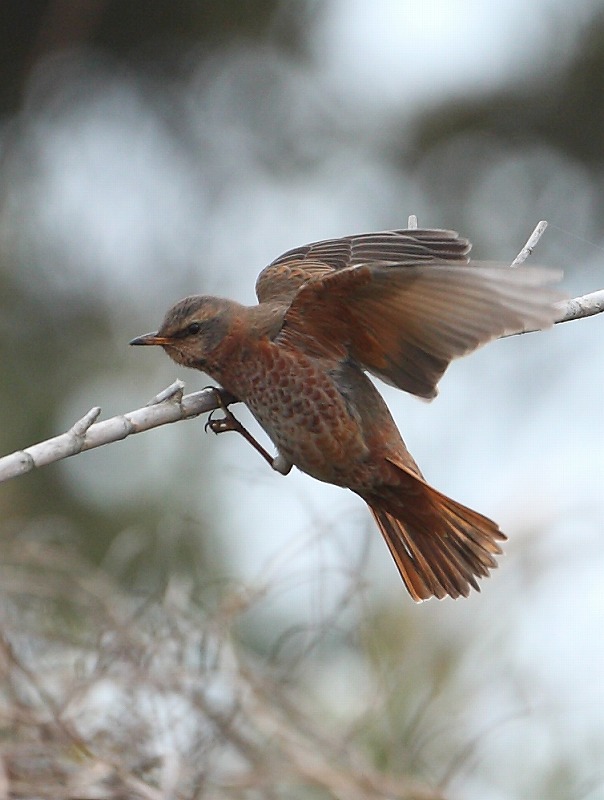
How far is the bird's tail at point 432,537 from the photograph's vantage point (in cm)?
411

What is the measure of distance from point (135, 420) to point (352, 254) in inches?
68.6

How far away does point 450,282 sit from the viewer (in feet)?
11.8

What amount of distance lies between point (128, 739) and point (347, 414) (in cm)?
123

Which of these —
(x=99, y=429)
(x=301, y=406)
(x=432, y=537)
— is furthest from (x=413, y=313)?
(x=99, y=429)

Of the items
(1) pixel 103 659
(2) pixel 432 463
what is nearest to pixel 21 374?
(2) pixel 432 463

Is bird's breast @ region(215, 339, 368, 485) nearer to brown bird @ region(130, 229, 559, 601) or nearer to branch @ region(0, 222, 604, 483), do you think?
brown bird @ region(130, 229, 559, 601)

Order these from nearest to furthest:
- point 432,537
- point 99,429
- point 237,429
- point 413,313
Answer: point 99,429
point 413,313
point 237,429
point 432,537

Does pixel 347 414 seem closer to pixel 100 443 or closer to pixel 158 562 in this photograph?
pixel 100 443

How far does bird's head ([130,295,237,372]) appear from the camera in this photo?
413 centimetres

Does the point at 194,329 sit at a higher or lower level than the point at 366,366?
higher

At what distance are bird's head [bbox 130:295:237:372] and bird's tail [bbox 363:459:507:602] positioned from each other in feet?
2.22

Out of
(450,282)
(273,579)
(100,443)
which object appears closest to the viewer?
(100,443)

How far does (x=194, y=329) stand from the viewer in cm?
418

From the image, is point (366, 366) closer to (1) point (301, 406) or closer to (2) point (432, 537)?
(1) point (301, 406)
